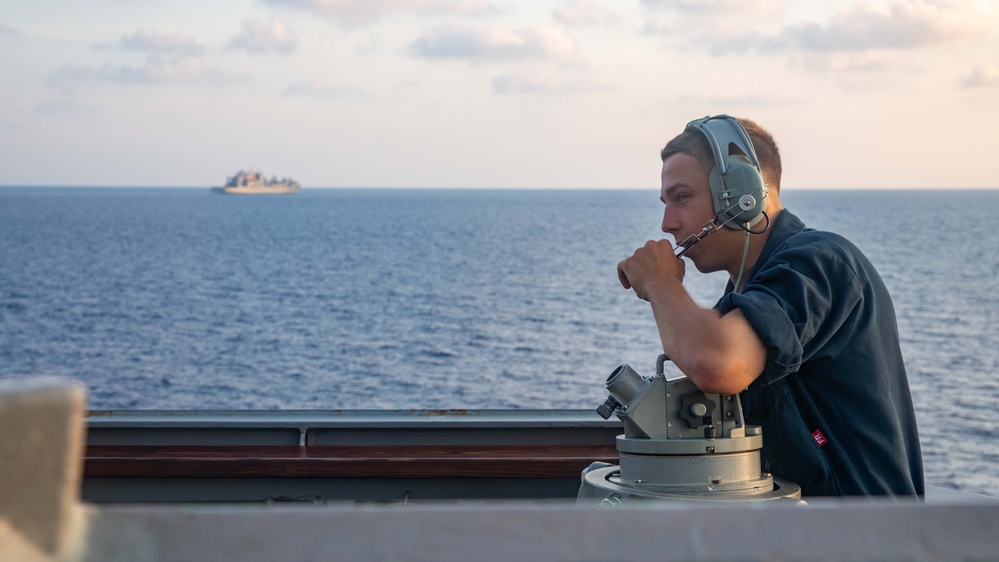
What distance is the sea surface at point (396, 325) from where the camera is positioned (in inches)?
882

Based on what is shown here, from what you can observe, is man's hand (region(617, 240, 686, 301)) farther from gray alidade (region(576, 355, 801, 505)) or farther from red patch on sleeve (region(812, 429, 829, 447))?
red patch on sleeve (region(812, 429, 829, 447))

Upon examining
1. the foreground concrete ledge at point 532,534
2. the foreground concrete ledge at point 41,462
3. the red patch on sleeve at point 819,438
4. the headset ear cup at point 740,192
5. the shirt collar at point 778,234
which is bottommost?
the red patch on sleeve at point 819,438

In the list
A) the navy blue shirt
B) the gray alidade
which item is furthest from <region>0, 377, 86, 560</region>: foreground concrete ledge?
the navy blue shirt

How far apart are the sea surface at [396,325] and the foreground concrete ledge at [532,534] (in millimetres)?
13592

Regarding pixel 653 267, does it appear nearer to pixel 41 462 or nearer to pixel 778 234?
pixel 778 234

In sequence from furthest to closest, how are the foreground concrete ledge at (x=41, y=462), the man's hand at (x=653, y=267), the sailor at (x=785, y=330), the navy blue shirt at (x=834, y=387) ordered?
the man's hand at (x=653, y=267) < the navy blue shirt at (x=834, y=387) < the sailor at (x=785, y=330) < the foreground concrete ledge at (x=41, y=462)

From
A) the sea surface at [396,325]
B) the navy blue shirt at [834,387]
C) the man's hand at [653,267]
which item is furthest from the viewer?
the sea surface at [396,325]

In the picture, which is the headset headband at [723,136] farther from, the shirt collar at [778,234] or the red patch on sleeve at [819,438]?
the red patch on sleeve at [819,438]

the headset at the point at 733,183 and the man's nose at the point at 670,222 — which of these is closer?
the headset at the point at 733,183

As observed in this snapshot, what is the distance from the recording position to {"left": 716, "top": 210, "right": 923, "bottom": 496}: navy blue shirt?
102 inches

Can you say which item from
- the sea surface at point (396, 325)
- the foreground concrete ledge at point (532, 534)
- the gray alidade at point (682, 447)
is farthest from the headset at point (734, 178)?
the sea surface at point (396, 325)

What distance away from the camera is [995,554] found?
1.03 metres

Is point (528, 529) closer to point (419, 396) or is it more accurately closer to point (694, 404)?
point (694, 404)

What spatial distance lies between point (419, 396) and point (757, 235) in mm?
20247
